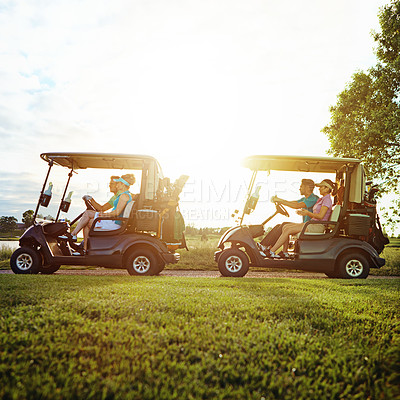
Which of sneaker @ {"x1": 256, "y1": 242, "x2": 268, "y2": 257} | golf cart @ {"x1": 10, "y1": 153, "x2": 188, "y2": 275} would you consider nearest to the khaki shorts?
sneaker @ {"x1": 256, "y1": 242, "x2": 268, "y2": 257}

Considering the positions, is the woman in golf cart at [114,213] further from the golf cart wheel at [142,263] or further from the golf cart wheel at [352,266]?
the golf cart wheel at [352,266]

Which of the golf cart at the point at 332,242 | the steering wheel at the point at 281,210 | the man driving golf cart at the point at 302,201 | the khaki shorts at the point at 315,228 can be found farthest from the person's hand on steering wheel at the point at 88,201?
the khaki shorts at the point at 315,228

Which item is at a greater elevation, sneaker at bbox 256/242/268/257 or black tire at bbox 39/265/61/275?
sneaker at bbox 256/242/268/257

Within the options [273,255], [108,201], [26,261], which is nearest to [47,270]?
[26,261]

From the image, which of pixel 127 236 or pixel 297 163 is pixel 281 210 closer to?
pixel 297 163

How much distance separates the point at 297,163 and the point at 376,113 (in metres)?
6.38

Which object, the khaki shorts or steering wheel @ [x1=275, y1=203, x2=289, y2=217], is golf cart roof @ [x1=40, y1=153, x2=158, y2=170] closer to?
steering wheel @ [x1=275, y1=203, x2=289, y2=217]

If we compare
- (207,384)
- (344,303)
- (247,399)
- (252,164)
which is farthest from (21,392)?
(252,164)

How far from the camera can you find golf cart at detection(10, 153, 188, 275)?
22.9 ft

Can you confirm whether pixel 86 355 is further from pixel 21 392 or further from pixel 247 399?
pixel 247 399

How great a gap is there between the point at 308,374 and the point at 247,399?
52 cm

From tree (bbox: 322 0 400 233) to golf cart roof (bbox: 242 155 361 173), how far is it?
18.1 ft

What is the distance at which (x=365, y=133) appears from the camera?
1245 centimetres

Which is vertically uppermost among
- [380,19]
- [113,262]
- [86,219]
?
[380,19]
